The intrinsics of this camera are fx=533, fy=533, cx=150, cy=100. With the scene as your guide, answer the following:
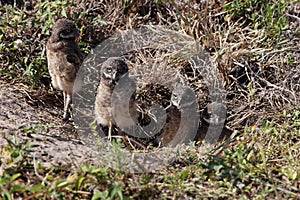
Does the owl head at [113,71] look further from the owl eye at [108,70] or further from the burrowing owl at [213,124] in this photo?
the burrowing owl at [213,124]

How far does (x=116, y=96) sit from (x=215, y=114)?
1.01 m

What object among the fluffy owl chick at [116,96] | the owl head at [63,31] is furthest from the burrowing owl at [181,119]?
the owl head at [63,31]

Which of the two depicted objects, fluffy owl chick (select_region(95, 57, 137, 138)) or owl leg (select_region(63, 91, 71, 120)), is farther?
owl leg (select_region(63, 91, 71, 120))

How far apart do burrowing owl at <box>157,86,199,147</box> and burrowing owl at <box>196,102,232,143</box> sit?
0.08 metres

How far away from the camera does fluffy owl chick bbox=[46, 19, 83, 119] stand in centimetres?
500

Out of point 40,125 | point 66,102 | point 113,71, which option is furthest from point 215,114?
point 40,125

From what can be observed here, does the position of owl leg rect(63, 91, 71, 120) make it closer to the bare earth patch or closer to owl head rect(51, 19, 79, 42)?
the bare earth patch

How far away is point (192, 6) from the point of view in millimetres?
6145

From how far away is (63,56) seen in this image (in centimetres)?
500

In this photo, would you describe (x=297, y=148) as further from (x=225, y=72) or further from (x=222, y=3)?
(x=222, y=3)

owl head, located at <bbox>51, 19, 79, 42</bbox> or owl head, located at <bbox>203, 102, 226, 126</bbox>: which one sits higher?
owl head, located at <bbox>51, 19, 79, 42</bbox>

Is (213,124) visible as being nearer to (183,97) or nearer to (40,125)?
(183,97)

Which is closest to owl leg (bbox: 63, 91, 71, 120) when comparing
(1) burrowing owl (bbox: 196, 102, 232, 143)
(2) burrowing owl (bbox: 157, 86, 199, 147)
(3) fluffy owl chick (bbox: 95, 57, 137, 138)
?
(3) fluffy owl chick (bbox: 95, 57, 137, 138)

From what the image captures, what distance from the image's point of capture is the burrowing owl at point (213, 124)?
16.5ft
